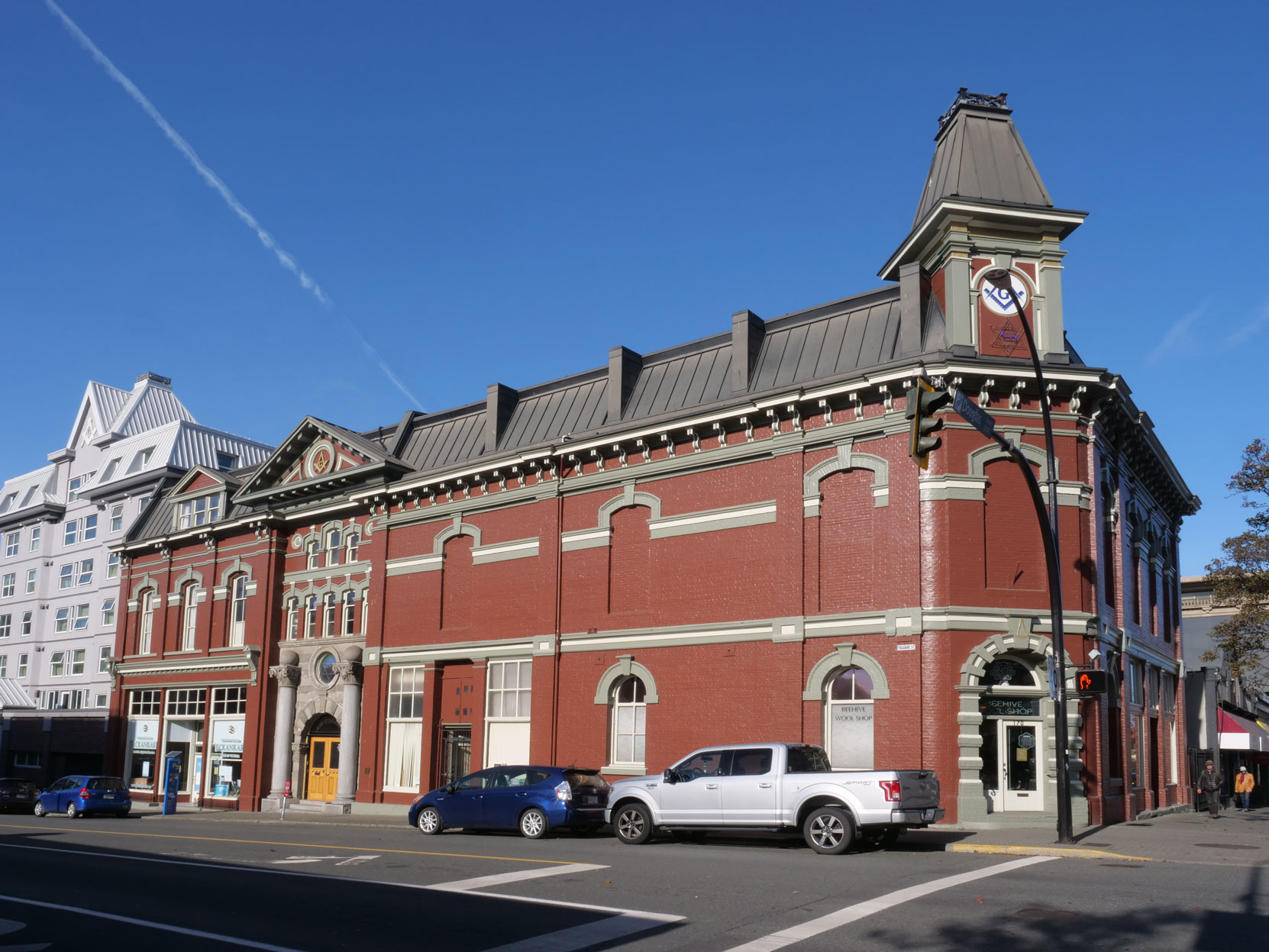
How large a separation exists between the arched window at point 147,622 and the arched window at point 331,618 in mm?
11071

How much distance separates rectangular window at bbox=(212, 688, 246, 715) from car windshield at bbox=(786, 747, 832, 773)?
82.8 ft

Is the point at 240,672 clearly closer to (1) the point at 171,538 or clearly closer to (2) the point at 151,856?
(1) the point at 171,538

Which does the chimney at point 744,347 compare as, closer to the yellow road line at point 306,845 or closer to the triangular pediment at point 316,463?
the triangular pediment at point 316,463

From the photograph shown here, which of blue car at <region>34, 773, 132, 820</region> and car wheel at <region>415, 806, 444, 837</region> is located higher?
car wheel at <region>415, 806, 444, 837</region>

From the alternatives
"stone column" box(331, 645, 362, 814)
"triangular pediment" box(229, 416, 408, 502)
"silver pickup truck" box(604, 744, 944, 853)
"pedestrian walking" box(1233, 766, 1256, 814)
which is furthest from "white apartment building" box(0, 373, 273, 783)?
"pedestrian walking" box(1233, 766, 1256, 814)

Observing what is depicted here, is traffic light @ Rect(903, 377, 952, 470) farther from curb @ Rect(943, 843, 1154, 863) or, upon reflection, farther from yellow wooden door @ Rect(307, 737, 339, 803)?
yellow wooden door @ Rect(307, 737, 339, 803)

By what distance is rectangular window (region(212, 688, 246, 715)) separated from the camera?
38094 millimetres

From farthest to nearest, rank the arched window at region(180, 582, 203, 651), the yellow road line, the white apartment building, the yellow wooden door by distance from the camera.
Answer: the white apartment building
the arched window at region(180, 582, 203, 651)
the yellow wooden door
the yellow road line

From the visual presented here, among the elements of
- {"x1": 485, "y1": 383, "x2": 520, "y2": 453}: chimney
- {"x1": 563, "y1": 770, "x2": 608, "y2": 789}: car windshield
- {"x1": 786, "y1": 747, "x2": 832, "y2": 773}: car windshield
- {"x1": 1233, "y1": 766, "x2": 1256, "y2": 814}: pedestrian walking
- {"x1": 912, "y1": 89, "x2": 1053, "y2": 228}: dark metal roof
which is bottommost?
{"x1": 1233, "y1": 766, "x2": 1256, "y2": 814}: pedestrian walking

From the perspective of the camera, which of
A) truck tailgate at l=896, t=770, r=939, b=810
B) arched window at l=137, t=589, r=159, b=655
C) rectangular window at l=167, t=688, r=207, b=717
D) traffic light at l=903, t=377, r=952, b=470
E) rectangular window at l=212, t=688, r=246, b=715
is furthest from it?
arched window at l=137, t=589, r=159, b=655

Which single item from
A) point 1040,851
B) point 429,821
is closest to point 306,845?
point 429,821

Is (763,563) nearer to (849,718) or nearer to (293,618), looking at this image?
(849,718)

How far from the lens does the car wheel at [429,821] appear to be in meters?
22.6

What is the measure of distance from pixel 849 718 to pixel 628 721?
604 centimetres
